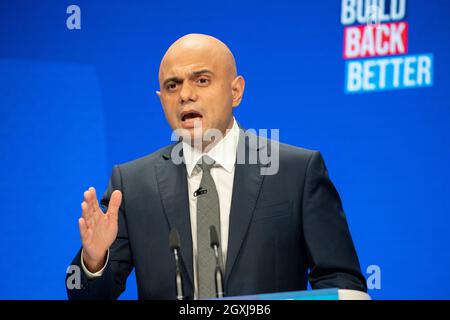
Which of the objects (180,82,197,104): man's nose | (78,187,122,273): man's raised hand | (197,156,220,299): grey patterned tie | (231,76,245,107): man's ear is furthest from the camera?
(231,76,245,107): man's ear

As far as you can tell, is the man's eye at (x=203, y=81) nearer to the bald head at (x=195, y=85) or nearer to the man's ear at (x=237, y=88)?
the bald head at (x=195, y=85)

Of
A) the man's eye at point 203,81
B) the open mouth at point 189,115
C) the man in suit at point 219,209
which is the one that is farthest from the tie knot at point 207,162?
the man's eye at point 203,81

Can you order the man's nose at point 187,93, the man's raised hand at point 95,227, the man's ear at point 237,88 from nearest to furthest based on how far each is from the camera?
1. the man's raised hand at point 95,227
2. the man's nose at point 187,93
3. the man's ear at point 237,88

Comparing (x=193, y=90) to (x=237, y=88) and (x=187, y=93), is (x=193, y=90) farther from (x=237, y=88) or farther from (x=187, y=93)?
(x=237, y=88)

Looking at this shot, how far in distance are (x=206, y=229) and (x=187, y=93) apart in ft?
1.46

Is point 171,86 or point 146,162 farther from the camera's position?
point 146,162

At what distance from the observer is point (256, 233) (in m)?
2.35

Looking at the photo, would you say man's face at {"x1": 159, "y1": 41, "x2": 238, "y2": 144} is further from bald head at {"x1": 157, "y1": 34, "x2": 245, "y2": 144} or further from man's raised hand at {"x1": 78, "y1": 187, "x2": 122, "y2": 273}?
man's raised hand at {"x1": 78, "y1": 187, "x2": 122, "y2": 273}

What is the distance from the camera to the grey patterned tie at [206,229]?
7.50 ft

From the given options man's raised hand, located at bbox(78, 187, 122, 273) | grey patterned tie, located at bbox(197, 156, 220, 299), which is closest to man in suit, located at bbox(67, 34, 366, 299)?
grey patterned tie, located at bbox(197, 156, 220, 299)

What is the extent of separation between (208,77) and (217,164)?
291 mm

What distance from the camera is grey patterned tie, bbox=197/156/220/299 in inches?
90.0

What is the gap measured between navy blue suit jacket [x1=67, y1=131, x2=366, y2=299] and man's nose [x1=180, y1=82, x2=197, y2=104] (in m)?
0.24

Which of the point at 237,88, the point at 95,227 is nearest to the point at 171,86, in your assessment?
the point at 237,88
